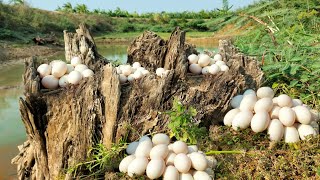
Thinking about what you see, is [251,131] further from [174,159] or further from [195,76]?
[195,76]

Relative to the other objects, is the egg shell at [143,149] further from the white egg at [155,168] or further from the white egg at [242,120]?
the white egg at [242,120]

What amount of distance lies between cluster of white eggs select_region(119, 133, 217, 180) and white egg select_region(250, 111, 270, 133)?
18.6 inches

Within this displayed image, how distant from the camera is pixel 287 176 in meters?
2.88

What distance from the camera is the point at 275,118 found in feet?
10.8

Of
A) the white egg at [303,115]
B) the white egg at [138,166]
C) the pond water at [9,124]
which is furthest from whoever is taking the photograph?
the pond water at [9,124]

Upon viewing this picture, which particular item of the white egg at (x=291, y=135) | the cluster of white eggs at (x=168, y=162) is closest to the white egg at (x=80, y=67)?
the cluster of white eggs at (x=168, y=162)

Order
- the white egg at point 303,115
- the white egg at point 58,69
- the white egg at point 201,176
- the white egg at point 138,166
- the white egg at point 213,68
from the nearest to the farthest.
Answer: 1. the white egg at point 201,176
2. the white egg at point 138,166
3. the white egg at point 303,115
4. the white egg at point 58,69
5. the white egg at point 213,68

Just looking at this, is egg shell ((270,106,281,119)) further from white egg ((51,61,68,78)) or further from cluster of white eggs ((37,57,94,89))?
white egg ((51,61,68,78))

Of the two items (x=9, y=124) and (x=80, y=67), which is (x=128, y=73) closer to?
(x=80, y=67)

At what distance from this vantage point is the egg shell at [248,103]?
3367 mm

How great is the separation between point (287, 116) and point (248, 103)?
0.36 meters

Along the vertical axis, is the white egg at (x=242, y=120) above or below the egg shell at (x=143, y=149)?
above

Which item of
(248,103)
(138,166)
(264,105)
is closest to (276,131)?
(264,105)

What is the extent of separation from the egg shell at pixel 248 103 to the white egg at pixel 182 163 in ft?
2.87
